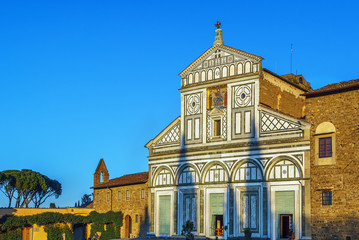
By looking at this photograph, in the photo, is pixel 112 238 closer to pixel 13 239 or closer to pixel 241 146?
pixel 13 239

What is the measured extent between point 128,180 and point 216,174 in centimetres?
1174

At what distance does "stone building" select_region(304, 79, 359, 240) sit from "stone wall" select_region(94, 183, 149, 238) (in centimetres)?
1531

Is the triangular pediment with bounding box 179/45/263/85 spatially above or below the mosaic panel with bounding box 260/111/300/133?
above

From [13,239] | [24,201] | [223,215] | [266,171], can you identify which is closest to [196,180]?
[223,215]

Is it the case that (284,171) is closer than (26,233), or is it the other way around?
(284,171)

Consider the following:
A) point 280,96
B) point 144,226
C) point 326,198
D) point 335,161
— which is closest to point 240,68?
point 280,96

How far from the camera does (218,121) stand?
35.9 m

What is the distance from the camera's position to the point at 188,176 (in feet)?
121

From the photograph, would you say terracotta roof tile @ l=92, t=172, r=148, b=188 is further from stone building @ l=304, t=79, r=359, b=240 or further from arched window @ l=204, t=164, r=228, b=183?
stone building @ l=304, t=79, r=359, b=240

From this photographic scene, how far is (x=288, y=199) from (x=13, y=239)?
80.3ft

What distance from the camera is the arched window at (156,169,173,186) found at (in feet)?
125

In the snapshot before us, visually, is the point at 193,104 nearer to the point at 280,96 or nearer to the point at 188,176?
the point at 188,176

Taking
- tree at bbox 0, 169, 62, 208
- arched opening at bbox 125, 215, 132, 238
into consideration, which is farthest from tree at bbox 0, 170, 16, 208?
arched opening at bbox 125, 215, 132, 238

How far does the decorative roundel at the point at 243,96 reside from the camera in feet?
113
